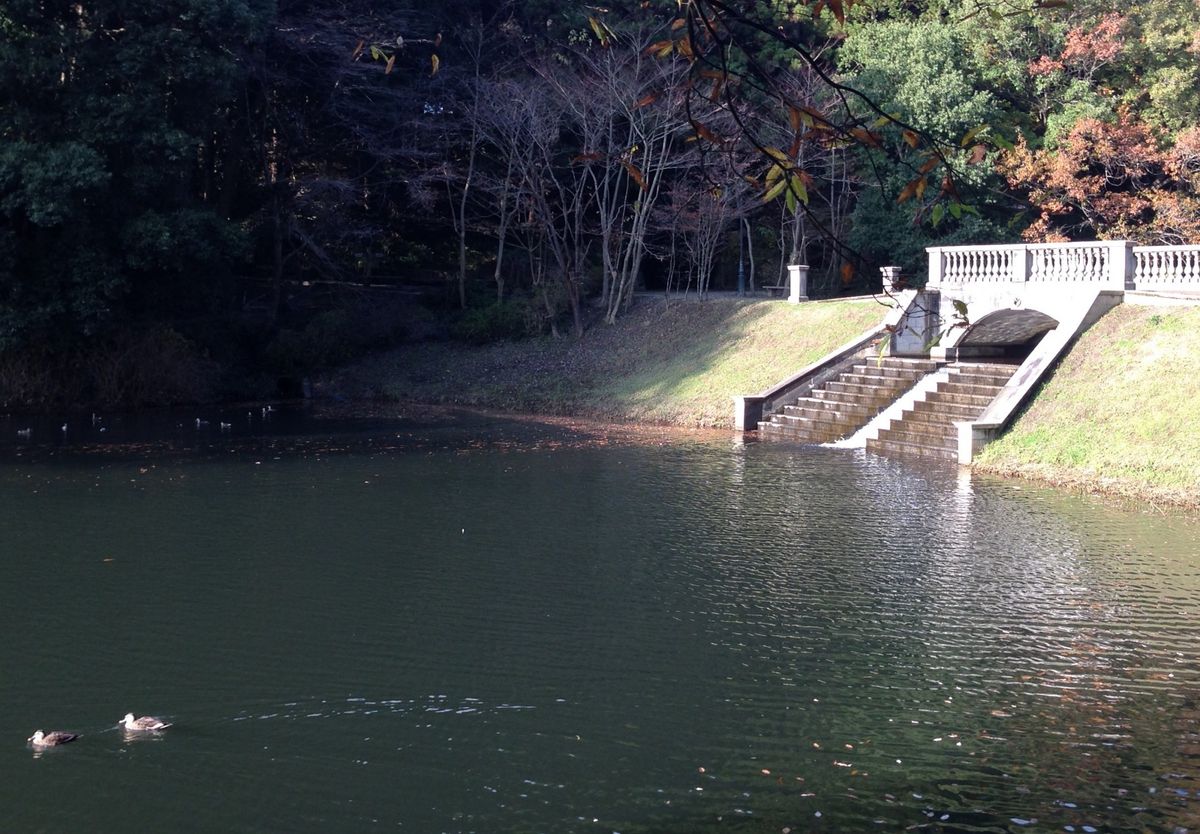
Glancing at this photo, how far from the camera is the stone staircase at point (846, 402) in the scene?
2173cm

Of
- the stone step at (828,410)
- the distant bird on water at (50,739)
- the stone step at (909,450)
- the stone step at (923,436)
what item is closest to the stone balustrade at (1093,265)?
the stone step at (828,410)

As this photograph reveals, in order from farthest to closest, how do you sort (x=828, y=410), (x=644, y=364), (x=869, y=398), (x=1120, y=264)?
1. (x=644, y=364)
2. (x=828, y=410)
3. (x=869, y=398)
4. (x=1120, y=264)

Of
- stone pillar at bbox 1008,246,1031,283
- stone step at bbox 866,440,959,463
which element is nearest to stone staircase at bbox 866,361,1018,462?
stone step at bbox 866,440,959,463

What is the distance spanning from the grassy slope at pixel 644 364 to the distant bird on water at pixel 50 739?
17.4 meters

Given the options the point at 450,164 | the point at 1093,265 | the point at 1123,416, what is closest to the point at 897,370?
the point at 1093,265

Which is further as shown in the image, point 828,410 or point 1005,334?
point 1005,334

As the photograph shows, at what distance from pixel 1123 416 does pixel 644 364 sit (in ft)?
41.4

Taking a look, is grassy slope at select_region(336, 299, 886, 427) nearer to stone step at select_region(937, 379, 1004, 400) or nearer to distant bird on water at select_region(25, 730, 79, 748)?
stone step at select_region(937, 379, 1004, 400)

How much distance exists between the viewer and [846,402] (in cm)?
2222

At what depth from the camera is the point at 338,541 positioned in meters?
13.3

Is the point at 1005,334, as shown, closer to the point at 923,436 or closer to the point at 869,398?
the point at 869,398

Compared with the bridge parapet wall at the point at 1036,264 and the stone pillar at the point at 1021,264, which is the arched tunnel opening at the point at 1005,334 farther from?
the bridge parapet wall at the point at 1036,264

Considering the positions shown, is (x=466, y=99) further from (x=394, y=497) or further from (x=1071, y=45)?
(x=394, y=497)

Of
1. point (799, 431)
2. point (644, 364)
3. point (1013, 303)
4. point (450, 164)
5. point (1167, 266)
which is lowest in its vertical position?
point (799, 431)
